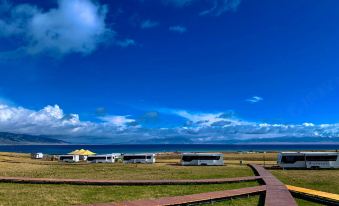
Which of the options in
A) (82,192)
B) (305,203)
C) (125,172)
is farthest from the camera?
(125,172)

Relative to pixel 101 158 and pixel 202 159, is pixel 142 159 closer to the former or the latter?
pixel 101 158

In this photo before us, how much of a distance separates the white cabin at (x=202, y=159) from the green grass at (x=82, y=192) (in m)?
31.2

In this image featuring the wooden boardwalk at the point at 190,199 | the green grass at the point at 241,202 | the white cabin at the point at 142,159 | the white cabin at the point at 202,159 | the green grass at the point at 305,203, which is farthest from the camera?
the white cabin at the point at 142,159

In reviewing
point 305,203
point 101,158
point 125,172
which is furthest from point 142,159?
point 305,203

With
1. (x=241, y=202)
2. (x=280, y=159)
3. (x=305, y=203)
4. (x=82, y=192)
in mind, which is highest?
(x=280, y=159)

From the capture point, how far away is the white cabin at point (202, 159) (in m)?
55.4

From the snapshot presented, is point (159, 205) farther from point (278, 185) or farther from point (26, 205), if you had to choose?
point (278, 185)

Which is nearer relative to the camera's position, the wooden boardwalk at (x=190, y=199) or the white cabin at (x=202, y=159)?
the wooden boardwalk at (x=190, y=199)

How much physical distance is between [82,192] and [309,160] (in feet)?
120

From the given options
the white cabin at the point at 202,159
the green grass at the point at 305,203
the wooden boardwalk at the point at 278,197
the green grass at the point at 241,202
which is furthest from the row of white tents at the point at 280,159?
the green grass at the point at 241,202

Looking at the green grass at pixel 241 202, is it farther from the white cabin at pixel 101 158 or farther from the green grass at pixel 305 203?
the white cabin at pixel 101 158

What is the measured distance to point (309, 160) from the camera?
4841 cm

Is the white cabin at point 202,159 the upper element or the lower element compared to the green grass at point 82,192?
upper

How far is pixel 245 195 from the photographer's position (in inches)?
725
